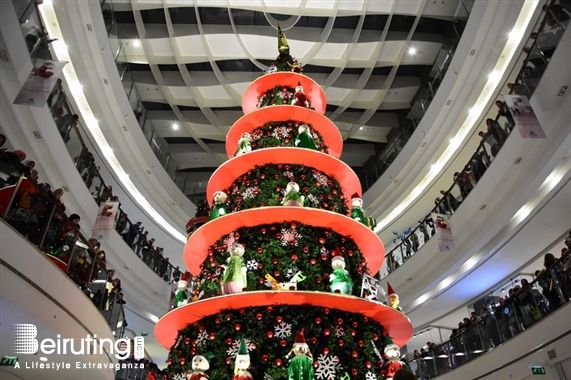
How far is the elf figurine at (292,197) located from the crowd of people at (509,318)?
461 centimetres

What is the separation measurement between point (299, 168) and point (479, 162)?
20.8 feet

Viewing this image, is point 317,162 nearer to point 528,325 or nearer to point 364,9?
point 528,325

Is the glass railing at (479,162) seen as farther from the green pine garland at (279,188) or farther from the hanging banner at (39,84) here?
the hanging banner at (39,84)

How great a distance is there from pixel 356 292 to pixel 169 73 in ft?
42.0

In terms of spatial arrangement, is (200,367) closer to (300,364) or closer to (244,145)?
(300,364)

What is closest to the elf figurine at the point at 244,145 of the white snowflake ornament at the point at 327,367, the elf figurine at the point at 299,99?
the elf figurine at the point at 299,99

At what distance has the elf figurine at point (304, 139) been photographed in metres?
4.03

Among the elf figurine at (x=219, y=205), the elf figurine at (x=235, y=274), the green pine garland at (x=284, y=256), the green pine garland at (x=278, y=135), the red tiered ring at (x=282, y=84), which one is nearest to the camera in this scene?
the elf figurine at (x=235, y=274)

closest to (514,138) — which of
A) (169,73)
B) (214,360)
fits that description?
(214,360)

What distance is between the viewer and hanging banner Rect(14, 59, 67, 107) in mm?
5920

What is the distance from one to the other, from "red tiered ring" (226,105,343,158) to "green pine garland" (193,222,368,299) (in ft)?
4.97

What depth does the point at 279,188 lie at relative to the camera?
3811 millimetres

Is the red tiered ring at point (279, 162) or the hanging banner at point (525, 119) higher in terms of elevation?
the hanging banner at point (525, 119)

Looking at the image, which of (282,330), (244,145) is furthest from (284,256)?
(244,145)
